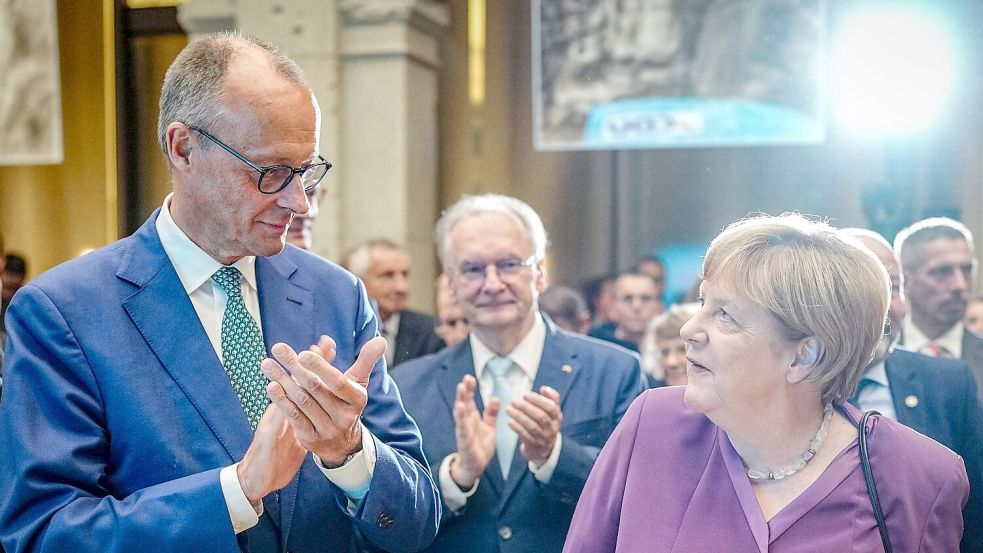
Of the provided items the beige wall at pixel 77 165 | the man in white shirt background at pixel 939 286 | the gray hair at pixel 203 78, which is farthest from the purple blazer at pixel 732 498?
the beige wall at pixel 77 165

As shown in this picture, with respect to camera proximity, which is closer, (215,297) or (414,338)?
(215,297)

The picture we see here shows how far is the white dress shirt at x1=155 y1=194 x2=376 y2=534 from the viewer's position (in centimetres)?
161

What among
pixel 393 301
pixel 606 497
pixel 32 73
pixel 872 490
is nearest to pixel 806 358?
pixel 872 490

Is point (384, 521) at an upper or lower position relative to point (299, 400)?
lower

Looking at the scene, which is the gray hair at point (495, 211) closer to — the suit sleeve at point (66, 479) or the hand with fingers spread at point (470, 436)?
the hand with fingers spread at point (470, 436)

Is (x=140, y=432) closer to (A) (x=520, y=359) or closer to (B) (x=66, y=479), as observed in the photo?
(B) (x=66, y=479)

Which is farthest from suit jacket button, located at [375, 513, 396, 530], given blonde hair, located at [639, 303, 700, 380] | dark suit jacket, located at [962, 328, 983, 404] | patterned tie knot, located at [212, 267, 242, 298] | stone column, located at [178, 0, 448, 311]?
stone column, located at [178, 0, 448, 311]

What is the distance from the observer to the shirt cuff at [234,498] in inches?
59.7

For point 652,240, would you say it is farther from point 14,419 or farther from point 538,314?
point 14,419

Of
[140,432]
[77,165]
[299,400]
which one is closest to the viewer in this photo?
[299,400]

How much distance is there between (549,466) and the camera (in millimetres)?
2324

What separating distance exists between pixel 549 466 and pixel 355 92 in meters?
3.56

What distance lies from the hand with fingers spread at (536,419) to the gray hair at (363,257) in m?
2.15

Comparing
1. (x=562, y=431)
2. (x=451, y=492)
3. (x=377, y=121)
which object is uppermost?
(x=377, y=121)
